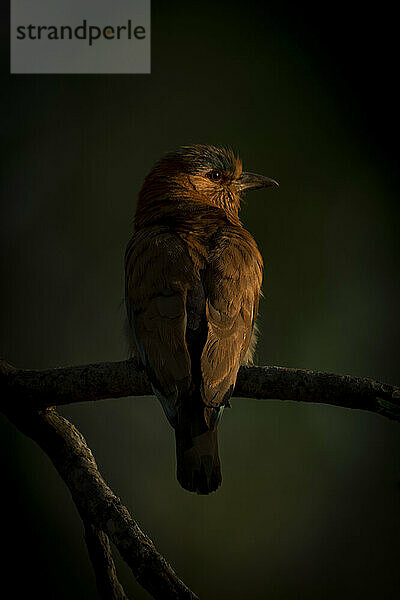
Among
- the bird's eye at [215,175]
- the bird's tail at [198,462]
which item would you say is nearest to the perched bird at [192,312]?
the bird's tail at [198,462]

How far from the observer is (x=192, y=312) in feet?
6.02

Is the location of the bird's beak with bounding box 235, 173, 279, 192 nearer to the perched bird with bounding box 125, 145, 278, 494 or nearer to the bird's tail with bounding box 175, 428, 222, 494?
the perched bird with bounding box 125, 145, 278, 494

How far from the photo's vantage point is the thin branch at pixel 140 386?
1647 millimetres

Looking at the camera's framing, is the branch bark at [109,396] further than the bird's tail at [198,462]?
No

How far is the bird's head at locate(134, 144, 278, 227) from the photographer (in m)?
2.44

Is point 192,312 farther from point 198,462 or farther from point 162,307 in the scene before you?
point 198,462

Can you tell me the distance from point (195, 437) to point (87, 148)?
3.23m

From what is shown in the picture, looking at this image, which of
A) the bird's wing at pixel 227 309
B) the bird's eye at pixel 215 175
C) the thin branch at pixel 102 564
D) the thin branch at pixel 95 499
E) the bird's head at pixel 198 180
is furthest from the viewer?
the bird's eye at pixel 215 175

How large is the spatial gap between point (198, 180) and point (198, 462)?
114 centimetres

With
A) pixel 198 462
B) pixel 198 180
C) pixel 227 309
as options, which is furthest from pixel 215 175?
pixel 198 462

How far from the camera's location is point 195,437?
1.70 m

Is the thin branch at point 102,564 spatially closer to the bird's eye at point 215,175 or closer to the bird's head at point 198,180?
the bird's head at point 198,180

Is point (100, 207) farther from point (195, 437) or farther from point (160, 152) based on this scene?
point (195, 437)

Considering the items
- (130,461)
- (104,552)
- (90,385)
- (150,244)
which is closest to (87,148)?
(130,461)
